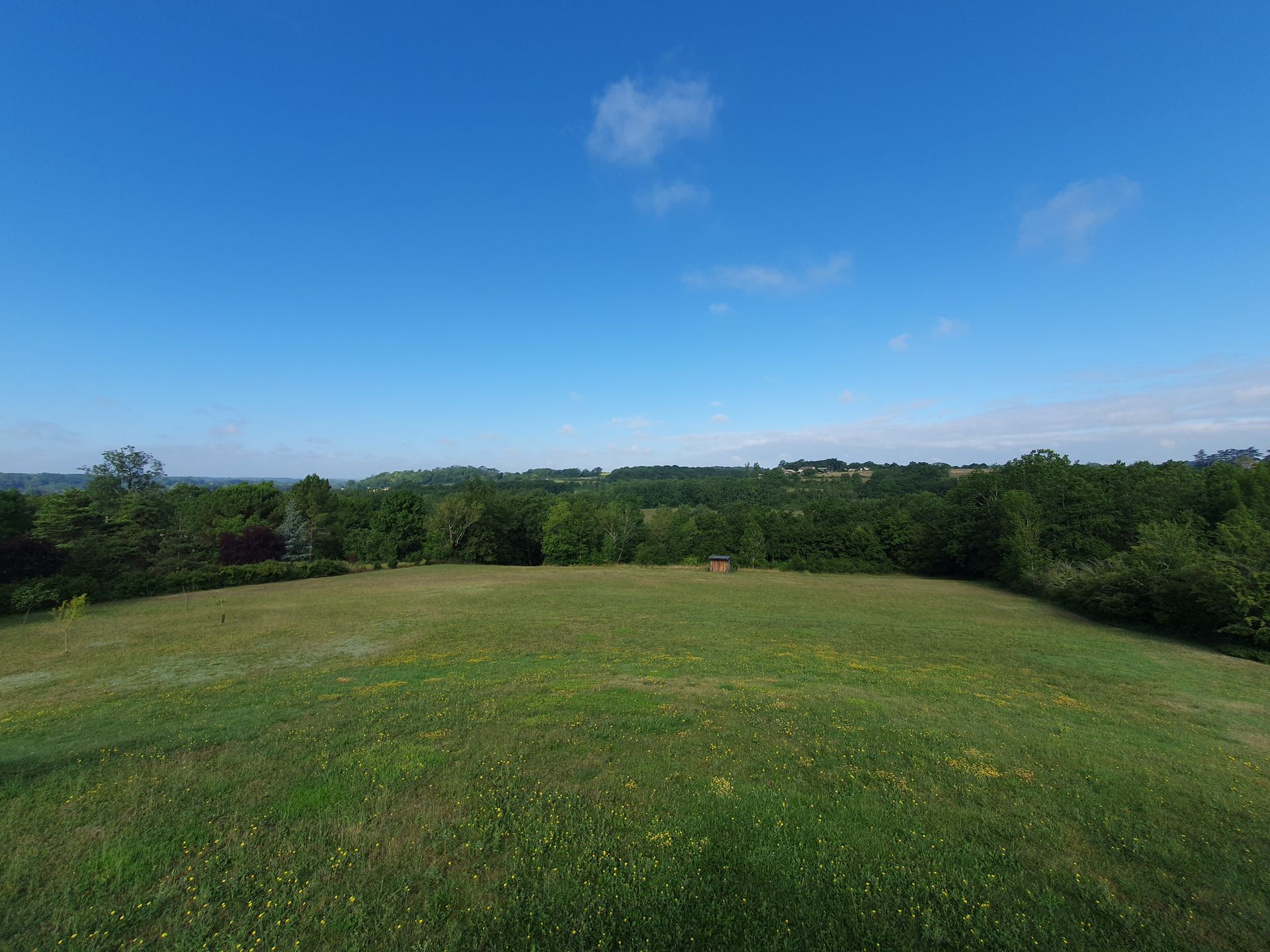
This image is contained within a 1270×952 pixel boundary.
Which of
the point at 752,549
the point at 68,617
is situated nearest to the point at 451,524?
the point at 752,549

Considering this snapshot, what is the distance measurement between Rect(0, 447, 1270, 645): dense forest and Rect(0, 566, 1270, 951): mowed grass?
12.7m

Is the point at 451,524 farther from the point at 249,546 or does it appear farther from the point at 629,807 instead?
the point at 629,807

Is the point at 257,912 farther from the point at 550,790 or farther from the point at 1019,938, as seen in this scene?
the point at 1019,938

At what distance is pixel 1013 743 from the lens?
9.76 m

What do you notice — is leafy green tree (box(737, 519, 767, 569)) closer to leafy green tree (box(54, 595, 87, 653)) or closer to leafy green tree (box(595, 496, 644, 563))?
leafy green tree (box(595, 496, 644, 563))

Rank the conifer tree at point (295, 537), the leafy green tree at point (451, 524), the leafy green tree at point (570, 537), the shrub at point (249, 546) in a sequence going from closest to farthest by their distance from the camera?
the shrub at point (249, 546) → the conifer tree at point (295, 537) → the leafy green tree at point (451, 524) → the leafy green tree at point (570, 537)

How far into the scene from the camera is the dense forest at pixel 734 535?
87.3ft

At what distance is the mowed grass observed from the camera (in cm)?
492

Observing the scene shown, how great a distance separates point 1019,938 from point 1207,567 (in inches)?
1116

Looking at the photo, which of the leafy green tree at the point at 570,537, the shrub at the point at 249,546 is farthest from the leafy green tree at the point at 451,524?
the shrub at the point at 249,546

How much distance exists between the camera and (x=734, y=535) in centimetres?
7225

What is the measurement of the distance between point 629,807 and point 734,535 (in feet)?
220

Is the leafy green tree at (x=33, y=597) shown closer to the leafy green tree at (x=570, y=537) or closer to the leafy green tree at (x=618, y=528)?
the leafy green tree at (x=570, y=537)

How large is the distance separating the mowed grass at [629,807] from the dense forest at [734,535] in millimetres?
12671
